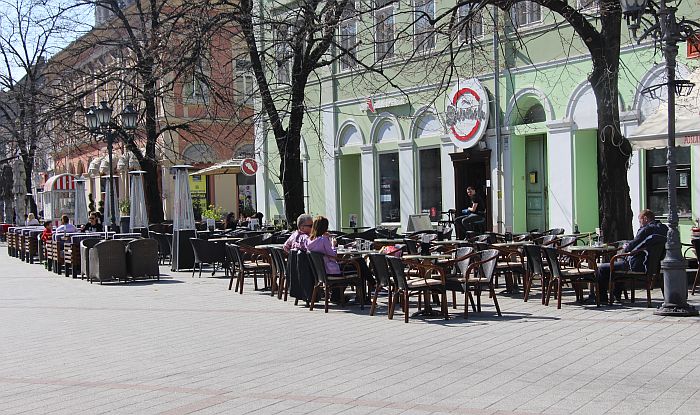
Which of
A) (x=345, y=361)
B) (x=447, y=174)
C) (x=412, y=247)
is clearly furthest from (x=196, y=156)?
(x=345, y=361)

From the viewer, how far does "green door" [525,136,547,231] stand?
958 inches

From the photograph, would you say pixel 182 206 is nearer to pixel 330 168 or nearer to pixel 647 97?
pixel 330 168

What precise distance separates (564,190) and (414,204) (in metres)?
6.22

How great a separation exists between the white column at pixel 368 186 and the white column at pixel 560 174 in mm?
7518

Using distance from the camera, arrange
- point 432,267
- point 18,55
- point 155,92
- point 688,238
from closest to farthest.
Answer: point 432,267 < point 688,238 < point 155,92 < point 18,55

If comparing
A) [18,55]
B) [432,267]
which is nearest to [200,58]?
[432,267]

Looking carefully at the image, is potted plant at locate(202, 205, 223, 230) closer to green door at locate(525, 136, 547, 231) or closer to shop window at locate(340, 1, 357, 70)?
shop window at locate(340, 1, 357, 70)

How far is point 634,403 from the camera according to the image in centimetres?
692

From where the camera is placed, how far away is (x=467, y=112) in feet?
83.6

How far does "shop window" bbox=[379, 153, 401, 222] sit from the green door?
5.28 m

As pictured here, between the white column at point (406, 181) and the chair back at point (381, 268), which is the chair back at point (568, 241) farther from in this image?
the white column at point (406, 181)

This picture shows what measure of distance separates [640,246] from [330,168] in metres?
19.6

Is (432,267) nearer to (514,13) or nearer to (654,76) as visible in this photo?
(654,76)

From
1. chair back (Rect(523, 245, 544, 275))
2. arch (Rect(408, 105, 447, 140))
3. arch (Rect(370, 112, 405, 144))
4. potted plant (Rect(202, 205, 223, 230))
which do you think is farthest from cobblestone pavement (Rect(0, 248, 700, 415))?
arch (Rect(370, 112, 405, 144))
